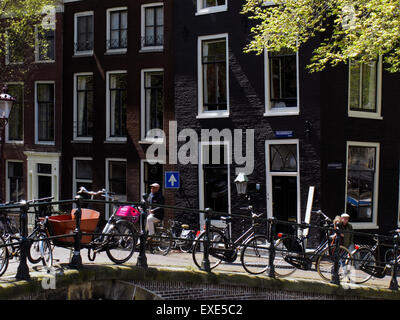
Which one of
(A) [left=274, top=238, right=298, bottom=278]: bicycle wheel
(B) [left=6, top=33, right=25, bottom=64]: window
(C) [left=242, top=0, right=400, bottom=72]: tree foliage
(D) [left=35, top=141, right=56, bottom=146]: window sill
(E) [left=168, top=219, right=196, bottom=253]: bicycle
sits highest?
(B) [left=6, top=33, right=25, bottom=64]: window

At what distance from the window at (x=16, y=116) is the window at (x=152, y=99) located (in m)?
5.46

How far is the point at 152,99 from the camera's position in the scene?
66.5 feet

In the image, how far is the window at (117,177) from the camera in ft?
68.6

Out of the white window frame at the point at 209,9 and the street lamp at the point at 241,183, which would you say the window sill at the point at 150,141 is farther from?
the white window frame at the point at 209,9

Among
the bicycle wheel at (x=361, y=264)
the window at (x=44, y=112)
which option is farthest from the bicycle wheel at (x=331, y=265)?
the window at (x=44, y=112)

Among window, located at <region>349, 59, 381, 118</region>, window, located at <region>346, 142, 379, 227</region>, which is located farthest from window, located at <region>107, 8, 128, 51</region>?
window, located at <region>346, 142, 379, 227</region>

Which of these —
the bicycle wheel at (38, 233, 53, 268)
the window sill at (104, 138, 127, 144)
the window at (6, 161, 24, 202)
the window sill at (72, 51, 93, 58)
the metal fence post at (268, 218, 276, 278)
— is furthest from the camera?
the window at (6, 161, 24, 202)

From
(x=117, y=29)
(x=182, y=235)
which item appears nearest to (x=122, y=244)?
(x=182, y=235)

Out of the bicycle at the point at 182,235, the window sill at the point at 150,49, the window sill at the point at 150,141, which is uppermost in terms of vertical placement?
the window sill at the point at 150,49

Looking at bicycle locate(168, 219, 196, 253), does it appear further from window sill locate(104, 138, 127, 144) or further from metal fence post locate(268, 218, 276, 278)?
window sill locate(104, 138, 127, 144)

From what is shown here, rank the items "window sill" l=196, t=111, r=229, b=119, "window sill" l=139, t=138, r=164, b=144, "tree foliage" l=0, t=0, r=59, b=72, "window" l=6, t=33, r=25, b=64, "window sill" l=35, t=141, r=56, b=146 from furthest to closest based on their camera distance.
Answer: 1. "window sill" l=35, t=141, r=56, b=146
2. "window" l=6, t=33, r=25, b=64
3. "tree foliage" l=0, t=0, r=59, b=72
4. "window sill" l=139, t=138, r=164, b=144
5. "window sill" l=196, t=111, r=229, b=119

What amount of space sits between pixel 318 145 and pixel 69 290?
31.1 ft

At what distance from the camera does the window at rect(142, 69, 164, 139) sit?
20.1 m

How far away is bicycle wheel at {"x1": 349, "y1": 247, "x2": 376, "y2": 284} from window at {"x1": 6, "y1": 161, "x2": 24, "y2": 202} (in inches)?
584
